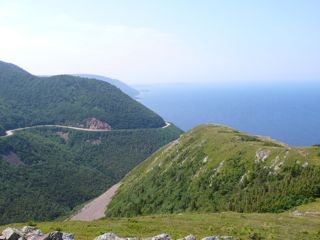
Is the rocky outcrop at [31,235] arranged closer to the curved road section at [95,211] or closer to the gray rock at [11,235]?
the gray rock at [11,235]

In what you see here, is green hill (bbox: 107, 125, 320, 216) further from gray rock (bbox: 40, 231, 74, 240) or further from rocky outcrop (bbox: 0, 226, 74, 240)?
rocky outcrop (bbox: 0, 226, 74, 240)

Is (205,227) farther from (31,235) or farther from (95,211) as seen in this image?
(95,211)

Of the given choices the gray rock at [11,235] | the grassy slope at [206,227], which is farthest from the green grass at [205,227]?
the gray rock at [11,235]

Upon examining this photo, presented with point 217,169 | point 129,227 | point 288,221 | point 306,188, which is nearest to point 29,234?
point 129,227

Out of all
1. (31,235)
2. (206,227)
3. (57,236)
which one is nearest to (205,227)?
(206,227)

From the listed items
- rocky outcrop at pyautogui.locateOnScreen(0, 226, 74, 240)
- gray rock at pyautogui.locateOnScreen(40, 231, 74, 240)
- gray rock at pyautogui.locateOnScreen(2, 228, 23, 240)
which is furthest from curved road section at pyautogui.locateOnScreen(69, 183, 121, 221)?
gray rock at pyautogui.locateOnScreen(2, 228, 23, 240)
